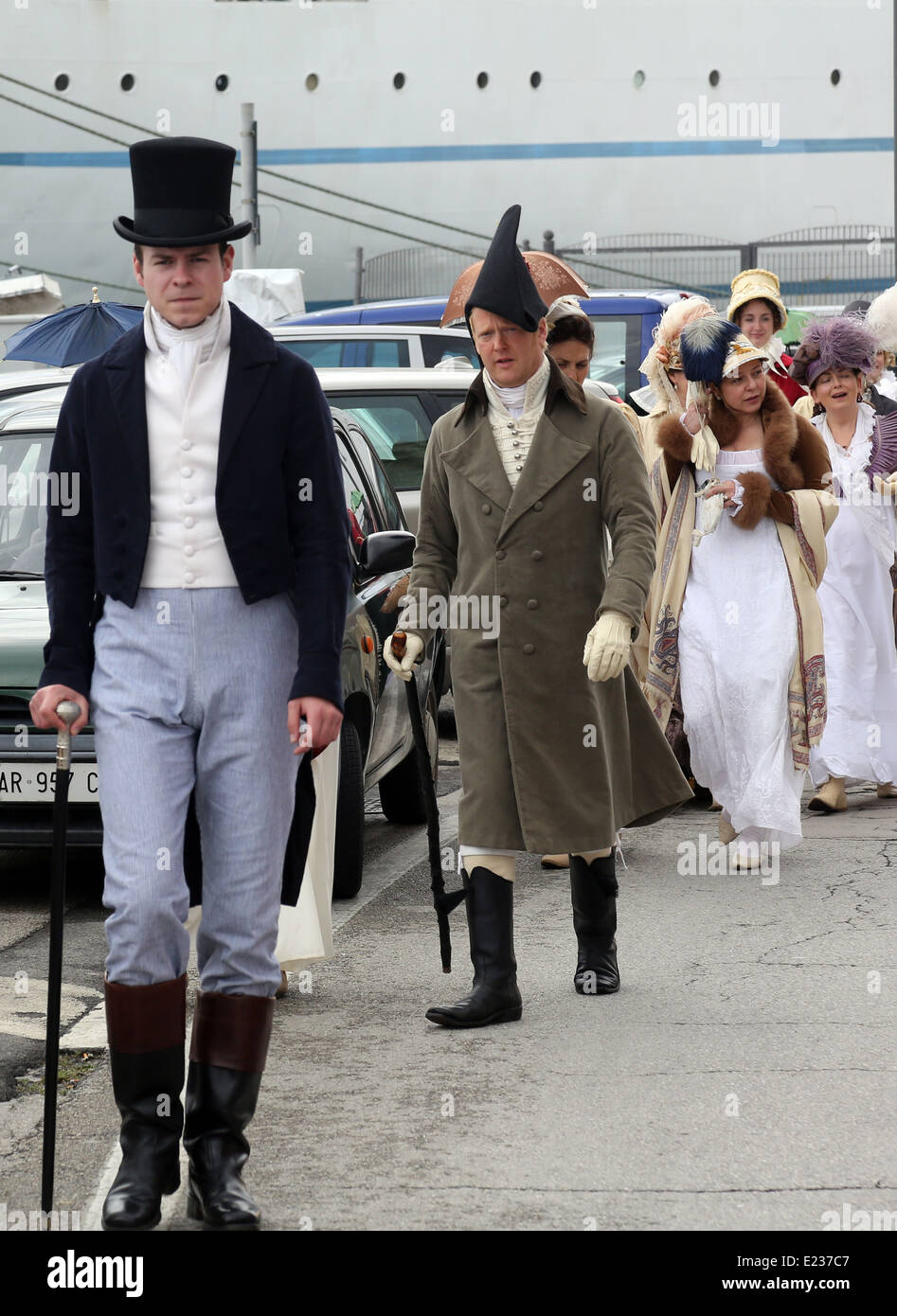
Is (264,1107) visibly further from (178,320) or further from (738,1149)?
(178,320)

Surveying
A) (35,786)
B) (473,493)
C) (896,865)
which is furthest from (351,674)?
(896,865)

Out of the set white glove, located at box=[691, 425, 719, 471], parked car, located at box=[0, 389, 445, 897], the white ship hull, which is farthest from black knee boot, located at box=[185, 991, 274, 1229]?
the white ship hull

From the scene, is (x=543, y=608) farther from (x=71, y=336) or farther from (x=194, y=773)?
(x=71, y=336)

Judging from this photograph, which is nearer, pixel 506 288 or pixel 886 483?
pixel 506 288

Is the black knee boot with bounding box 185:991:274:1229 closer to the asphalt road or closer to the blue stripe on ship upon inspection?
the asphalt road

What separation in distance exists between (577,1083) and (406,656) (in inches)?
45.4

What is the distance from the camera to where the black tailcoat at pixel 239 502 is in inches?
138

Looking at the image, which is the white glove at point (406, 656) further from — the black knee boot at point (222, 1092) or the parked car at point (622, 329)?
the parked car at point (622, 329)

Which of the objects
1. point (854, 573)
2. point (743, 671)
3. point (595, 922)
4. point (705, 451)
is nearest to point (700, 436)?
point (705, 451)

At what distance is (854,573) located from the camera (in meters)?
8.68

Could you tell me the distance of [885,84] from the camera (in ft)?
113

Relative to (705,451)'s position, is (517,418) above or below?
above

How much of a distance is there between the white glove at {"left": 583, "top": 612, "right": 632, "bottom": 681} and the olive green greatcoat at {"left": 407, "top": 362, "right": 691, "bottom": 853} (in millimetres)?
164

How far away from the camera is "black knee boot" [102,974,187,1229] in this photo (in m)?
3.46
